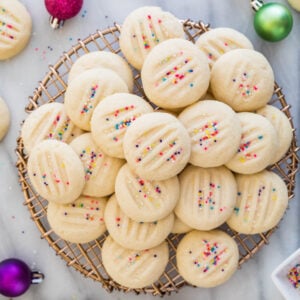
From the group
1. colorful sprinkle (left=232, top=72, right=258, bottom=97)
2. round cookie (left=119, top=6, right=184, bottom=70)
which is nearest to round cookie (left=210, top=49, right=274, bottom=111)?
colorful sprinkle (left=232, top=72, right=258, bottom=97)

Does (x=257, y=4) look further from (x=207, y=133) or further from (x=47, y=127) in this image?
(x=47, y=127)

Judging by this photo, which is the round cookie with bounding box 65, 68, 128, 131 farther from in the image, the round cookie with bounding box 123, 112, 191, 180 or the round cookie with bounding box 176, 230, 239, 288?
the round cookie with bounding box 176, 230, 239, 288

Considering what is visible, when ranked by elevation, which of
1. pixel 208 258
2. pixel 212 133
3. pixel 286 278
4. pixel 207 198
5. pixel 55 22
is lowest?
pixel 286 278

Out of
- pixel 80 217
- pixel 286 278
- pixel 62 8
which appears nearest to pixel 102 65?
pixel 62 8

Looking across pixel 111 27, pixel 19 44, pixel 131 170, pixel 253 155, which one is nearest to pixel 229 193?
pixel 253 155

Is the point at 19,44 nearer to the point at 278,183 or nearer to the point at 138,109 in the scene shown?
the point at 138,109

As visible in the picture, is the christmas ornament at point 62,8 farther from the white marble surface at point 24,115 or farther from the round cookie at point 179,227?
the round cookie at point 179,227
